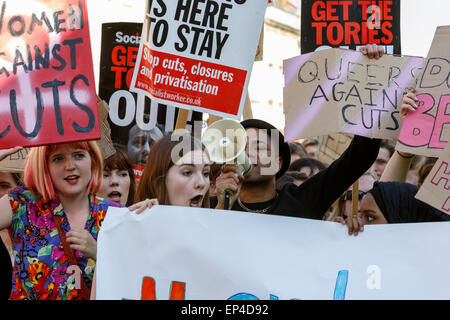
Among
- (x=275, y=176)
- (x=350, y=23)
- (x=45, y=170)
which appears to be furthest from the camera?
(x=350, y=23)

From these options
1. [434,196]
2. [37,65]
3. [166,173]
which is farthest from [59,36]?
[434,196]

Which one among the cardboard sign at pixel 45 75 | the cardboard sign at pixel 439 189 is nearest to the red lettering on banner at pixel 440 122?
the cardboard sign at pixel 439 189

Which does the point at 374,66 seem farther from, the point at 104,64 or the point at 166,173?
the point at 104,64

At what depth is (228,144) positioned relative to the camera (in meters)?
3.30

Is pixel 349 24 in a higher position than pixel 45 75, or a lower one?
higher

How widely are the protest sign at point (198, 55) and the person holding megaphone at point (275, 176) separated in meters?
0.44

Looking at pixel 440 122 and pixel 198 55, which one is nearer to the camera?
pixel 440 122

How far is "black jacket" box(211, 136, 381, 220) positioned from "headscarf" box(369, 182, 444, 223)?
0.54 ft

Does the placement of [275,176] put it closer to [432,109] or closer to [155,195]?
[155,195]

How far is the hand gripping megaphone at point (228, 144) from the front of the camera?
10.6ft

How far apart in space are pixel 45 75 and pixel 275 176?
124 cm

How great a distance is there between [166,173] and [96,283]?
74 cm

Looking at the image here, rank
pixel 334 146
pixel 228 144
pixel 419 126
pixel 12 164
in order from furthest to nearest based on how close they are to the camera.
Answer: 1. pixel 334 146
2. pixel 12 164
3. pixel 228 144
4. pixel 419 126

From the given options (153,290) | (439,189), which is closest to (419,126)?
(439,189)
